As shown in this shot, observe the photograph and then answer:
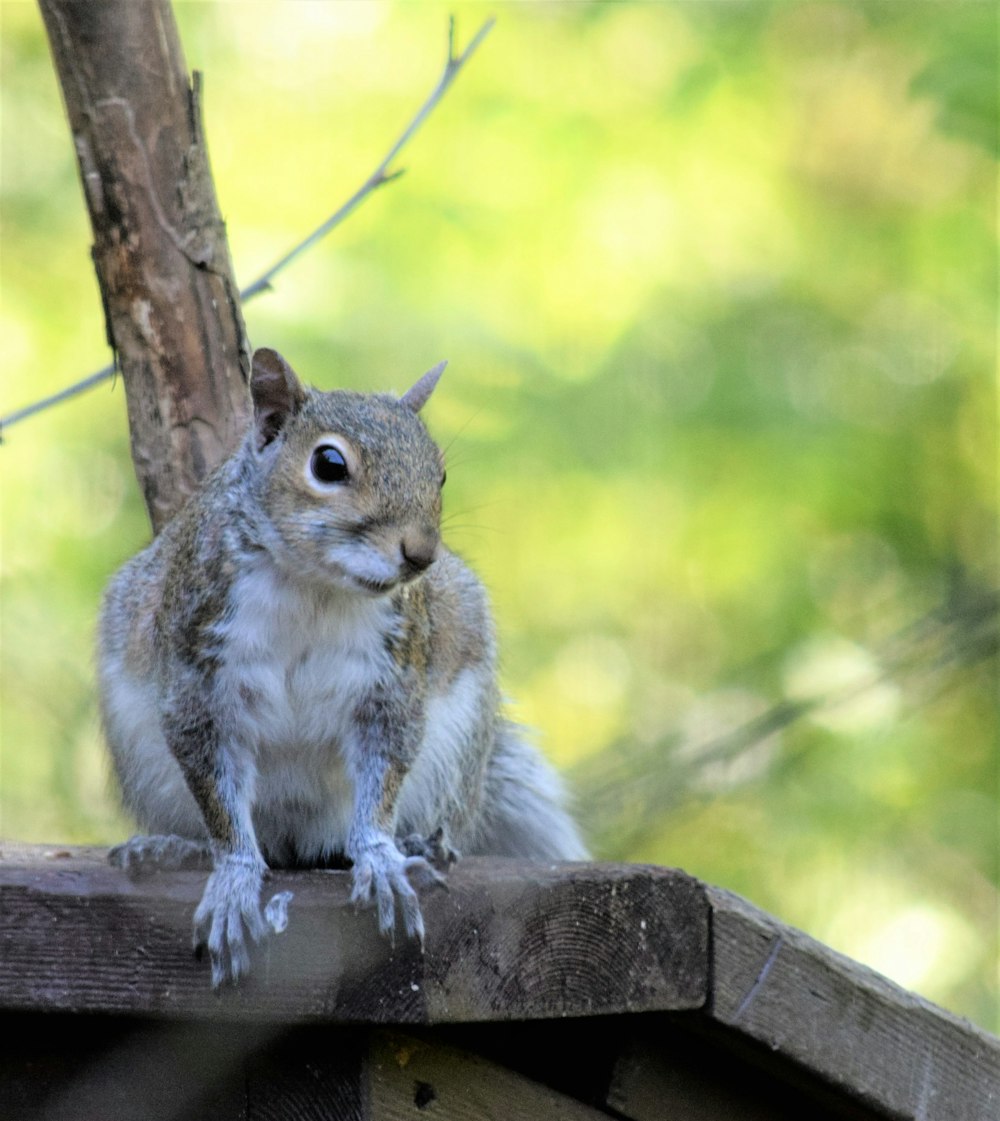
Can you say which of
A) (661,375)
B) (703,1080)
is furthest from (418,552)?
(661,375)

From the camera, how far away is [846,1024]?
7.43 feet

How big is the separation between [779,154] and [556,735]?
2.30 meters

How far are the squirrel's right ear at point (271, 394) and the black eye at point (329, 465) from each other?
0.18 m

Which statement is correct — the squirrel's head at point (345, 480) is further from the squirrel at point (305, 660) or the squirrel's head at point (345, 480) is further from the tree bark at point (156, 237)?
the tree bark at point (156, 237)

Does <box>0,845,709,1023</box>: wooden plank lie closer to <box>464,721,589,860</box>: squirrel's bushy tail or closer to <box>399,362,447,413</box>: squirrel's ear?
<box>399,362,447,413</box>: squirrel's ear

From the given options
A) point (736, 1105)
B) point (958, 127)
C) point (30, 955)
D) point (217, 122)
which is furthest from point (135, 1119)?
point (217, 122)

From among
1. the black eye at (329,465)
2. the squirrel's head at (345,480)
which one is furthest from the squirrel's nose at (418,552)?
the black eye at (329,465)

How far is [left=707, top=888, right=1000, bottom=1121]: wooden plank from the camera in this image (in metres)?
2.15

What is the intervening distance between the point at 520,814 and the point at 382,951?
1410 millimetres

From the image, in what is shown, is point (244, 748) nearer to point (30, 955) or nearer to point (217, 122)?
point (30, 955)

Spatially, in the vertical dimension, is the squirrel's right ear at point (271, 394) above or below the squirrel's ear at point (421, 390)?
below

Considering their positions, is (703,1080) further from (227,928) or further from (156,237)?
(156,237)

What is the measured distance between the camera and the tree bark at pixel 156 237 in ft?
10.1

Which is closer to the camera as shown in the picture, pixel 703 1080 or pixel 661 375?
pixel 703 1080
